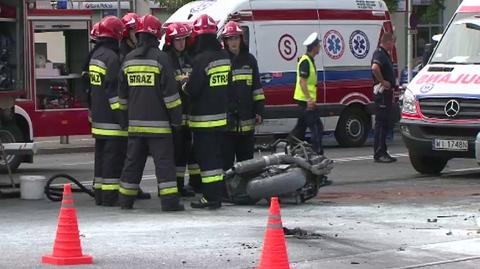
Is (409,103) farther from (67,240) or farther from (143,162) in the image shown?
(67,240)

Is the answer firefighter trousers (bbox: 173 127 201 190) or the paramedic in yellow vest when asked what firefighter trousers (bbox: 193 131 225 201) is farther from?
the paramedic in yellow vest

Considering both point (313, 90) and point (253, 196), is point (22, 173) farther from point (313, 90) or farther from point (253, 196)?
point (253, 196)

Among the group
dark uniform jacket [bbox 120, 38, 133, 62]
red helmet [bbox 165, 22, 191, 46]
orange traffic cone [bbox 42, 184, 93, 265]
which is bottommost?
orange traffic cone [bbox 42, 184, 93, 265]

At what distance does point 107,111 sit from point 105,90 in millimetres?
232

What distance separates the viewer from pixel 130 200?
36.6 feet

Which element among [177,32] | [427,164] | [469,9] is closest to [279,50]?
[469,9]

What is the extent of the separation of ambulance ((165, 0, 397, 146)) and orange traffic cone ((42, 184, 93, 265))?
10.0 m

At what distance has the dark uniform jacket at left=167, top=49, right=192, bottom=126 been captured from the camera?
38.0 ft

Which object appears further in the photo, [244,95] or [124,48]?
[244,95]

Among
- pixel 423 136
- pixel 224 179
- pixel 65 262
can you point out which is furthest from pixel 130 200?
pixel 423 136

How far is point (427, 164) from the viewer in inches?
577

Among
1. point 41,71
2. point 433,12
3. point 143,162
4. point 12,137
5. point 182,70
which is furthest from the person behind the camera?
point 433,12

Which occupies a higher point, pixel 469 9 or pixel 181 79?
pixel 469 9

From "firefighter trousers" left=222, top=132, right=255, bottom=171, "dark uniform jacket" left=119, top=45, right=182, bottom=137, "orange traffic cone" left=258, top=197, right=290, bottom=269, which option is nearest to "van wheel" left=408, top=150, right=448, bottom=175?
"firefighter trousers" left=222, top=132, right=255, bottom=171
